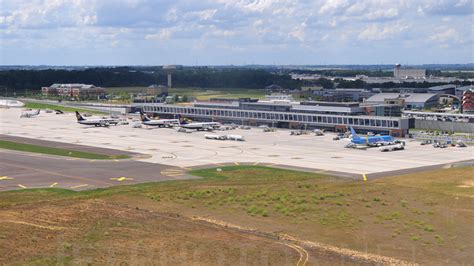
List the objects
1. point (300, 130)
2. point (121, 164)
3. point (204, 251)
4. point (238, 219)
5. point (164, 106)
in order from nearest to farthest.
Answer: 1. point (204, 251)
2. point (238, 219)
3. point (121, 164)
4. point (300, 130)
5. point (164, 106)

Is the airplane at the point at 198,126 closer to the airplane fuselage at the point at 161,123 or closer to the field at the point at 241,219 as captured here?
the airplane fuselage at the point at 161,123

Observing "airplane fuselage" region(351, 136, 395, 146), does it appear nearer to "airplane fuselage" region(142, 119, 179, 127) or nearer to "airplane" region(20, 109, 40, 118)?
"airplane fuselage" region(142, 119, 179, 127)

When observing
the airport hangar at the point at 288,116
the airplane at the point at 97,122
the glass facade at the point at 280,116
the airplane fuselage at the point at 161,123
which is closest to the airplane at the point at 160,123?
the airplane fuselage at the point at 161,123

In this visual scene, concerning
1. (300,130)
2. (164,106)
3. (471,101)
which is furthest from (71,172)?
(471,101)

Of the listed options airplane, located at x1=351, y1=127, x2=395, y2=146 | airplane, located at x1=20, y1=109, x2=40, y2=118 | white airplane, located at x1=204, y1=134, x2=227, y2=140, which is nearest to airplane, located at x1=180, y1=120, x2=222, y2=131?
white airplane, located at x1=204, y1=134, x2=227, y2=140

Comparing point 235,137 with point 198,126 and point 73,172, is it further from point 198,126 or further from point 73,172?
point 73,172

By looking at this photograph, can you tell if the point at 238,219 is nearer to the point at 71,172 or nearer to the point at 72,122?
the point at 71,172
